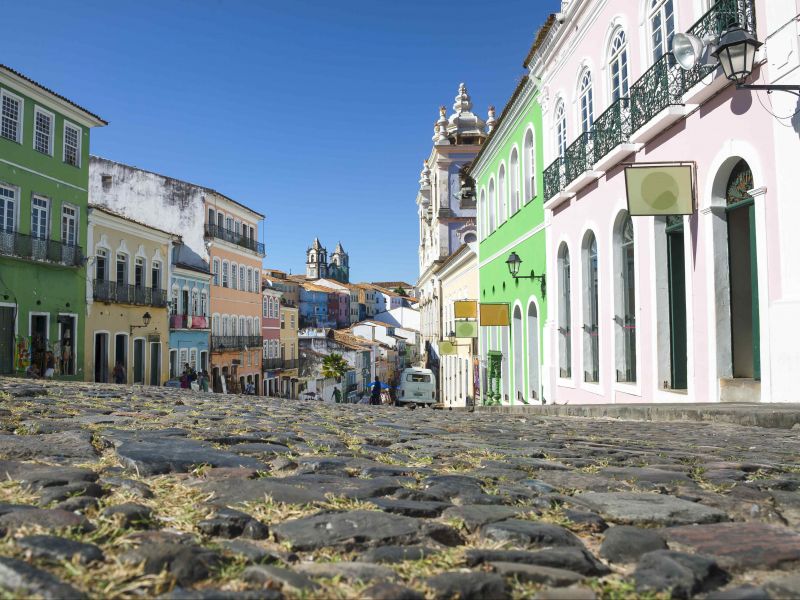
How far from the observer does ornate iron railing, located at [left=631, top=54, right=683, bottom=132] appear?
9.86 meters

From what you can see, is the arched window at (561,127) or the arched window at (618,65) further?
the arched window at (561,127)

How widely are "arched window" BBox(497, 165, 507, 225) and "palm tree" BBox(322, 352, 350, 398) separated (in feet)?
112

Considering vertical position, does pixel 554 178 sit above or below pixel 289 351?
above

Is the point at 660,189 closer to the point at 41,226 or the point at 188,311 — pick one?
the point at 41,226

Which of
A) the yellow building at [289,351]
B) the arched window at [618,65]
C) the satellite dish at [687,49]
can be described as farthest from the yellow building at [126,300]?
the satellite dish at [687,49]

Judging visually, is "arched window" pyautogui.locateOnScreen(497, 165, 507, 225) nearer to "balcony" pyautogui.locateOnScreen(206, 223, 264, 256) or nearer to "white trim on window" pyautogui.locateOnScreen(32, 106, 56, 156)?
"white trim on window" pyautogui.locateOnScreen(32, 106, 56, 156)

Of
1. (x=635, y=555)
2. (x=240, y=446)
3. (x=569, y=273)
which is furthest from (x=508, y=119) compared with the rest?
(x=635, y=555)

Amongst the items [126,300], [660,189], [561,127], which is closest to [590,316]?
[561,127]

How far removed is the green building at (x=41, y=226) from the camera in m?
22.0

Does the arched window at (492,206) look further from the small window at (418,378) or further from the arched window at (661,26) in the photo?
the arched window at (661,26)

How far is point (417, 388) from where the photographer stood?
33625mm

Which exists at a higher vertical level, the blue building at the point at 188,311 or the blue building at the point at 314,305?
the blue building at the point at 314,305

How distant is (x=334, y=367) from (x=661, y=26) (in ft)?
156

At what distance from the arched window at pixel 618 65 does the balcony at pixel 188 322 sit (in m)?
26.4
